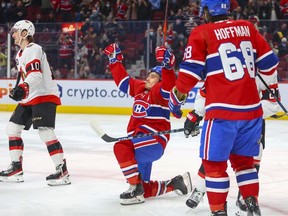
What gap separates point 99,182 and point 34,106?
705 mm

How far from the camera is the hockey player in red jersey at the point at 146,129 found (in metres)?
3.89

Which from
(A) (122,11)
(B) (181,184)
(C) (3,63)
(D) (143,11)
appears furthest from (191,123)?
A: (A) (122,11)

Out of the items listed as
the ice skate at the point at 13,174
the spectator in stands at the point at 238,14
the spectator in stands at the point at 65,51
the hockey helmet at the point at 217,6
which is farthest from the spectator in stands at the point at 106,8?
the hockey helmet at the point at 217,6

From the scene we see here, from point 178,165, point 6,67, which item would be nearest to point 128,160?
point 178,165

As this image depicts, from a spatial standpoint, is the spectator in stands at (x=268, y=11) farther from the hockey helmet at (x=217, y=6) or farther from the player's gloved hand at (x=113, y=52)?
the hockey helmet at (x=217, y=6)

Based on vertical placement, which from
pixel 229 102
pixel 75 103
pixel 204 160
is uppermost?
pixel 229 102

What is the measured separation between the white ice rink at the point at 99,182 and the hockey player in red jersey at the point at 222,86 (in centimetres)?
69

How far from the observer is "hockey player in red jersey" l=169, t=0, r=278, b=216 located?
9.82 feet

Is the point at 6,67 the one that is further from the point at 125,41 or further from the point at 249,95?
the point at 249,95

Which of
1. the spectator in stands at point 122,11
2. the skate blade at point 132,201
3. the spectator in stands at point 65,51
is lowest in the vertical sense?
the skate blade at point 132,201

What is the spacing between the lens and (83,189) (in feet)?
14.5

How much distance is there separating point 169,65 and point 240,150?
3.25 ft

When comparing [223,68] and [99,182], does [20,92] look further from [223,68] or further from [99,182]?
[223,68]

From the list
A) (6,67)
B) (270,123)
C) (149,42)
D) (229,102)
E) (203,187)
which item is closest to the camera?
(229,102)
